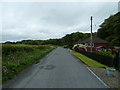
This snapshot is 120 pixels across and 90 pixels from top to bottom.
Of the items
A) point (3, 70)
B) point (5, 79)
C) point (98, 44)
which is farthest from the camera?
point (98, 44)

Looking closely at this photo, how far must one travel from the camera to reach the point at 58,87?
6867mm

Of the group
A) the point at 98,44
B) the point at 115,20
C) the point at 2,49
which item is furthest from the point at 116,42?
the point at 2,49

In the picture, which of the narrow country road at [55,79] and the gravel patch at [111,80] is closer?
the narrow country road at [55,79]

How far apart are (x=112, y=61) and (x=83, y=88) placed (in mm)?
8048

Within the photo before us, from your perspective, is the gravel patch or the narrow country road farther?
the gravel patch

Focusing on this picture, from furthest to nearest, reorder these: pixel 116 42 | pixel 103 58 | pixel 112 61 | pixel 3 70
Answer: pixel 116 42
pixel 103 58
pixel 112 61
pixel 3 70

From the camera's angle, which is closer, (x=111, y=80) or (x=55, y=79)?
(x=111, y=80)

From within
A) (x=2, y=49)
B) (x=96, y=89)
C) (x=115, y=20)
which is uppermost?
(x=115, y=20)

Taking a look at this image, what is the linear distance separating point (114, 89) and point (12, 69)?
701cm

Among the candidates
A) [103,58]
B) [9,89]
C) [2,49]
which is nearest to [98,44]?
[103,58]

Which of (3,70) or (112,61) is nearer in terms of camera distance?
(3,70)

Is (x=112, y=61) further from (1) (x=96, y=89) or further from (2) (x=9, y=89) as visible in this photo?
(2) (x=9, y=89)

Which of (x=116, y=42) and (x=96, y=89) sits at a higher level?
(x=116, y=42)

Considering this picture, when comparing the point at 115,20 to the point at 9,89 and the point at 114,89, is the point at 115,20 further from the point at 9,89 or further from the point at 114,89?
the point at 9,89
